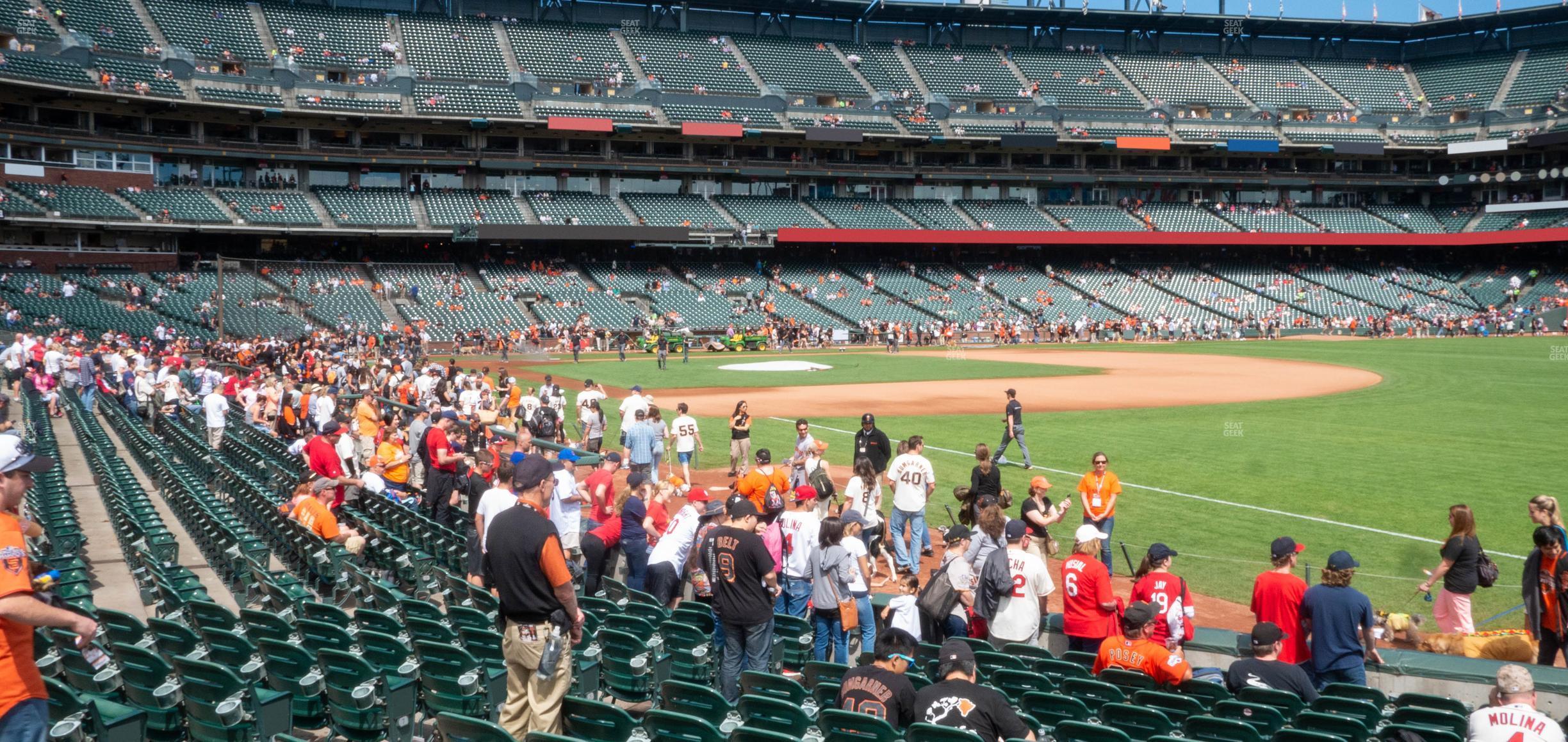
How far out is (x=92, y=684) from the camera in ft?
22.4

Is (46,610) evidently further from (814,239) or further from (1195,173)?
(1195,173)

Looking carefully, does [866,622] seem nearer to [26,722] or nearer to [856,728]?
[856,728]

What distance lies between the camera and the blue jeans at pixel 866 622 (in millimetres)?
9945

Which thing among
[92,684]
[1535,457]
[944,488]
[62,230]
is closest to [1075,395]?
[1535,457]

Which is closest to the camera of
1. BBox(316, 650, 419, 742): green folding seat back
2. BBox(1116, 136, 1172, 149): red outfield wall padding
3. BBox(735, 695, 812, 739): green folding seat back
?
BBox(735, 695, 812, 739): green folding seat back

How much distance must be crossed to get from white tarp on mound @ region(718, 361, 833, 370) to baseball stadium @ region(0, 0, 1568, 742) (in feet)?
0.96

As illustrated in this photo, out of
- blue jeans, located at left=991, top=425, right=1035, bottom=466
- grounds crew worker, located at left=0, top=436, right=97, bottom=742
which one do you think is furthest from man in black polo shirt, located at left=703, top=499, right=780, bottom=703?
blue jeans, located at left=991, top=425, right=1035, bottom=466

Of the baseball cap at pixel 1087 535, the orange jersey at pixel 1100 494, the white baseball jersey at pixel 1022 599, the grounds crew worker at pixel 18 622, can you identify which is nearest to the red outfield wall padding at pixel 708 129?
the orange jersey at pixel 1100 494

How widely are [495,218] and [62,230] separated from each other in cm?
2115

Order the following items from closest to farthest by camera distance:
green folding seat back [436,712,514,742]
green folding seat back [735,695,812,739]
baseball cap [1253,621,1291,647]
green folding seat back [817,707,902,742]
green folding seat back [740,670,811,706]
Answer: green folding seat back [436,712,514,742], green folding seat back [817,707,902,742], green folding seat back [735,695,812,739], green folding seat back [740,670,811,706], baseball cap [1253,621,1291,647]

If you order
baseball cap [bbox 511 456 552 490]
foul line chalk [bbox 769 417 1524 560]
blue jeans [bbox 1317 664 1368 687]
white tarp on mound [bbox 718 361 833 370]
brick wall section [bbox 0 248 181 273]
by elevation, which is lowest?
foul line chalk [bbox 769 417 1524 560]

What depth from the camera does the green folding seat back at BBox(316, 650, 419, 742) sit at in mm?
6789

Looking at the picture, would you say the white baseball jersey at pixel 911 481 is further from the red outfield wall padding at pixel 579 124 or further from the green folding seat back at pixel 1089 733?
the red outfield wall padding at pixel 579 124

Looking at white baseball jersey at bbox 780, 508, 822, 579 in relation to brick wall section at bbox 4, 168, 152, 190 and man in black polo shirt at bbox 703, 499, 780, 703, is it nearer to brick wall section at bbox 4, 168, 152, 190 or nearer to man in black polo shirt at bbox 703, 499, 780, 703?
man in black polo shirt at bbox 703, 499, 780, 703
